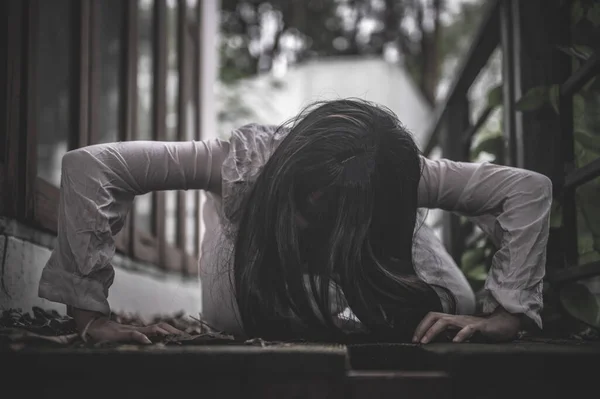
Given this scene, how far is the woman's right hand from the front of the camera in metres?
1.51

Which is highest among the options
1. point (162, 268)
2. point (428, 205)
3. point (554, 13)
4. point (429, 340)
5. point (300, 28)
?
point (300, 28)

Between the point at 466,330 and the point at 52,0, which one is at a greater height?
the point at 52,0

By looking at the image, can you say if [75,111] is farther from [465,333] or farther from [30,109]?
[465,333]

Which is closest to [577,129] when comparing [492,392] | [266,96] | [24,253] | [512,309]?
[512,309]

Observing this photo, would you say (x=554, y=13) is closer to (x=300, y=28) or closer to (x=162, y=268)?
(x=162, y=268)

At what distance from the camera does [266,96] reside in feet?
30.9

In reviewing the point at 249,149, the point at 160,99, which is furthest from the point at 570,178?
the point at 160,99

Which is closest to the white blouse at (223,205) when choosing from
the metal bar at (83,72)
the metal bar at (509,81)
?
the metal bar at (509,81)

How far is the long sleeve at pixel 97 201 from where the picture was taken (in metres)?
1.67

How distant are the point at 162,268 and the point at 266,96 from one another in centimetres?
533

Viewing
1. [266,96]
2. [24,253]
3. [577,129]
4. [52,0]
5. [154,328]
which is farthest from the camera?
[266,96]

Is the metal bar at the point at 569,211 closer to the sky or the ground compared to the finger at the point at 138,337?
closer to the sky

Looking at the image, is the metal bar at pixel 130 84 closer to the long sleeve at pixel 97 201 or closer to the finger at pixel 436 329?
the long sleeve at pixel 97 201

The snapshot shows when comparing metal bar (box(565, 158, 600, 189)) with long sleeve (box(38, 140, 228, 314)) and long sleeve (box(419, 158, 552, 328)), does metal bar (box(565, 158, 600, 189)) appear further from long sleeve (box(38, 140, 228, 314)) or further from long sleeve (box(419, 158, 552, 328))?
long sleeve (box(38, 140, 228, 314))
